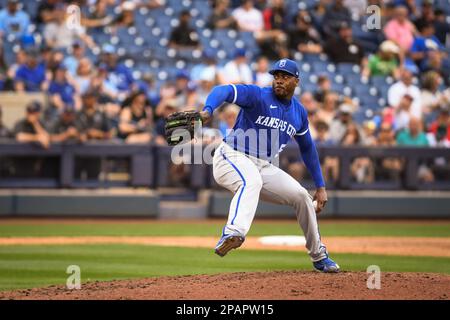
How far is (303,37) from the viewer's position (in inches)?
692

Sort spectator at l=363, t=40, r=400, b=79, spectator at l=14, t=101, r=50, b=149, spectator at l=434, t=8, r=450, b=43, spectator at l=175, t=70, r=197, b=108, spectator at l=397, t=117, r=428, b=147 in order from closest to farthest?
spectator at l=14, t=101, r=50, b=149 → spectator at l=175, t=70, r=197, b=108 → spectator at l=397, t=117, r=428, b=147 → spectator at l=363, t=40, r=400, b=79 → spectator at l=434, t=8, r=450, b=43

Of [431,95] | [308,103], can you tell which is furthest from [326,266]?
[431,95]

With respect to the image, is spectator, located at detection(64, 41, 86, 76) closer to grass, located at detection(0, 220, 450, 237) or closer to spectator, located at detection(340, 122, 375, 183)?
grass, located at detection(0, 220, 450, 237)

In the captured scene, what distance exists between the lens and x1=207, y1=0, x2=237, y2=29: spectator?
1733 cm

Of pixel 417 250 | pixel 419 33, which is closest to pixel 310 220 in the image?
pixel 417 250

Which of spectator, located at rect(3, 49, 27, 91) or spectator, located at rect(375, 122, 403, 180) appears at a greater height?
spectator, located at rect(3, 49, 27, 91)

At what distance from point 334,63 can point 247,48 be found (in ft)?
6.18

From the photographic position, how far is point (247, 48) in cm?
1734

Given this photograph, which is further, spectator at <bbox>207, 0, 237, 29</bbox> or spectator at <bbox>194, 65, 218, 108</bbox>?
spectator at <bbox>207, 0, 237, 29</bbox>

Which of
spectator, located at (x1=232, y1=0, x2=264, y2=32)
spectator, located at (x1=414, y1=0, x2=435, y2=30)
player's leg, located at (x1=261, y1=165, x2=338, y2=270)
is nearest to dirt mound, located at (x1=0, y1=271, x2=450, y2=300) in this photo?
Result: player's leg, located at (x1=261, y1=165, x2=338, y2=270)

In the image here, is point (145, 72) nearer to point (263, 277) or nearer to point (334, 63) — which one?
point (334, 63)

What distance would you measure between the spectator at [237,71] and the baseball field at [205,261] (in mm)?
2760

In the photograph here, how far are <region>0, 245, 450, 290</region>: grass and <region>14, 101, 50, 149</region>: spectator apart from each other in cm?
375

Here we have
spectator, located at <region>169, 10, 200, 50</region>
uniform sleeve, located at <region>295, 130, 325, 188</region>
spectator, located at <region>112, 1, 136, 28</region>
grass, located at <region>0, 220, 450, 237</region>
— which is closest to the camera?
uniform sleeve, located at <region>295, 130, 325, 188</region>
